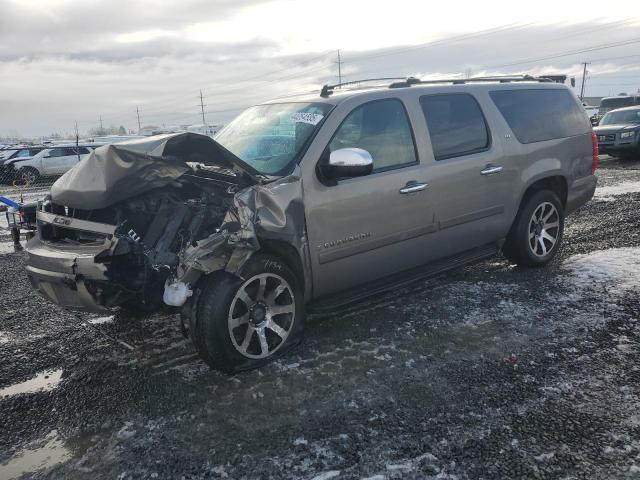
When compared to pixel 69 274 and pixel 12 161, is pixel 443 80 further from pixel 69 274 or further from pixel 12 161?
pixel 12 161

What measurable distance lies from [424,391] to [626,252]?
4.02m

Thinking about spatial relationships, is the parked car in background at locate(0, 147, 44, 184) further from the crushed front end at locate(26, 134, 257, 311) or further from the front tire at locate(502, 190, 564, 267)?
the front tire at locate(502, 190, 564, 267)

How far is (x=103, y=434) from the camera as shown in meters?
2.82

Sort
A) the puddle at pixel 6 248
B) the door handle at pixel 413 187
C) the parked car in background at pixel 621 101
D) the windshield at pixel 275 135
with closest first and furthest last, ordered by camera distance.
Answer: the windshield at pixel 275 135, the door handle at pixel 413 187, the puddle at pixel 6 248, the parked car in background at pixel 621 101

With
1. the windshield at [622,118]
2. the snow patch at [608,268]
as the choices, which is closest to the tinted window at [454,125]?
the snow patch at [608,268]

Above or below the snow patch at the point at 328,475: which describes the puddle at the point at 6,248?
above

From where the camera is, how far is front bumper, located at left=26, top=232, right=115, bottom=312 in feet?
10.2

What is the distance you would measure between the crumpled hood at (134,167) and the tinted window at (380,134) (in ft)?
2.90

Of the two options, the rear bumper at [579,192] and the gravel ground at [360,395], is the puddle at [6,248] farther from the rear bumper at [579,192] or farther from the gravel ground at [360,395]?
the rear bumper at [579,192]

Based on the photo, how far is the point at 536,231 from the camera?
5.29 m

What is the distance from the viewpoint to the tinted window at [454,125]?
14.1 ft

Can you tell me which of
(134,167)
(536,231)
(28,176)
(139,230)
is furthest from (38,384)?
(28,176)

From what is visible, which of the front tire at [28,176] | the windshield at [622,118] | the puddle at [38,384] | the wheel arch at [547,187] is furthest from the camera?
the front tire at [28,176]

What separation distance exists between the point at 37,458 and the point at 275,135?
2670mm
